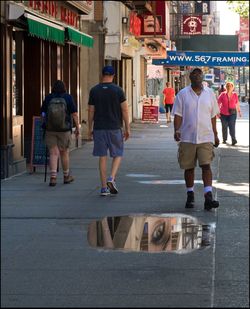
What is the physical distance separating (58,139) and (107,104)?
59.5 inches

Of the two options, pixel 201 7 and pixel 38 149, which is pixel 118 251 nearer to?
pixel 38 149

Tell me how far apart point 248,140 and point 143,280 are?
15.6m

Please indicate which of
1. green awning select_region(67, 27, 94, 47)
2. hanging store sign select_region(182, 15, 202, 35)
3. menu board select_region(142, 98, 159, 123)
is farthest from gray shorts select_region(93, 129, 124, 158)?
hanging store sign select_region(182, 15, 202, 35)

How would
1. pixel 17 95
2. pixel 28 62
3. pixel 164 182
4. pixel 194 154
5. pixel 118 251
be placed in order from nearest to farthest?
pixel 118 251, pixel 194 154, pixel 164 182, pixel 17 95, pixel 28 62

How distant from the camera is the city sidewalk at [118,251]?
5625 mm

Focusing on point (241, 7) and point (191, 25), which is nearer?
→ point (241, 7)

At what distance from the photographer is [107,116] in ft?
33.1

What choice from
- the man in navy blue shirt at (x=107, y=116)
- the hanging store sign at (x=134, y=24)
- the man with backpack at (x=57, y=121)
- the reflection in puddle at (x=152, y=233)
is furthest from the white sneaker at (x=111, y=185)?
the hanging store sign at (x=134, y=24)

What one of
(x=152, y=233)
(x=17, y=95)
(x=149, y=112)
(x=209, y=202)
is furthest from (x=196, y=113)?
(x=149, y=112)

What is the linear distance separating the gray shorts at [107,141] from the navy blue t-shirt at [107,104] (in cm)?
7

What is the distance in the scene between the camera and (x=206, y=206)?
356 inches

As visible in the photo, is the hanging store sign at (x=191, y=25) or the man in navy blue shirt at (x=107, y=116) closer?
the man in navy blue shirt at (x=107, y=116)

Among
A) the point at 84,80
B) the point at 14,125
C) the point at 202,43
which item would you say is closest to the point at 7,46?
the point at 14,125

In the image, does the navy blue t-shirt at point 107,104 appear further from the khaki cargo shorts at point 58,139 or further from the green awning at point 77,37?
the green awning at point 77,37
